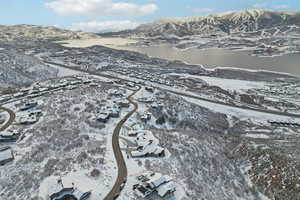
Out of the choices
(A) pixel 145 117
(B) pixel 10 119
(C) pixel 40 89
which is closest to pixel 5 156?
(B) pixel 10 119

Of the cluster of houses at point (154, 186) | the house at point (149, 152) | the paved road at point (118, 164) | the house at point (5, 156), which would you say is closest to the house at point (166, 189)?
the cluster of houses at point (154, 186)

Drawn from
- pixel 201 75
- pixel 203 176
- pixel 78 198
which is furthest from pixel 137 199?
pixel 201 75

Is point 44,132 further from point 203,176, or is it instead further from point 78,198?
point 203,176

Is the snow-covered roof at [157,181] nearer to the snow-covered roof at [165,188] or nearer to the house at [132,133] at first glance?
the snow-covered roof at [165,188]

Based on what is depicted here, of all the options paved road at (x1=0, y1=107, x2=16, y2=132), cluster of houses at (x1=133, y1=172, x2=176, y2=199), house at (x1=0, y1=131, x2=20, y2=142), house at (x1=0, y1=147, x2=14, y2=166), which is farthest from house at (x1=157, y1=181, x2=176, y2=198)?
paved road at (x1=0, y1=107, x2=16, y2=132)

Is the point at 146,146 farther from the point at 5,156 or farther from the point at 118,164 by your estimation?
the point at 5,156

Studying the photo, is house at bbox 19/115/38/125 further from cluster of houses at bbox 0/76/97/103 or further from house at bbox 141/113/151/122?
house at bbox 141/113/151/122
